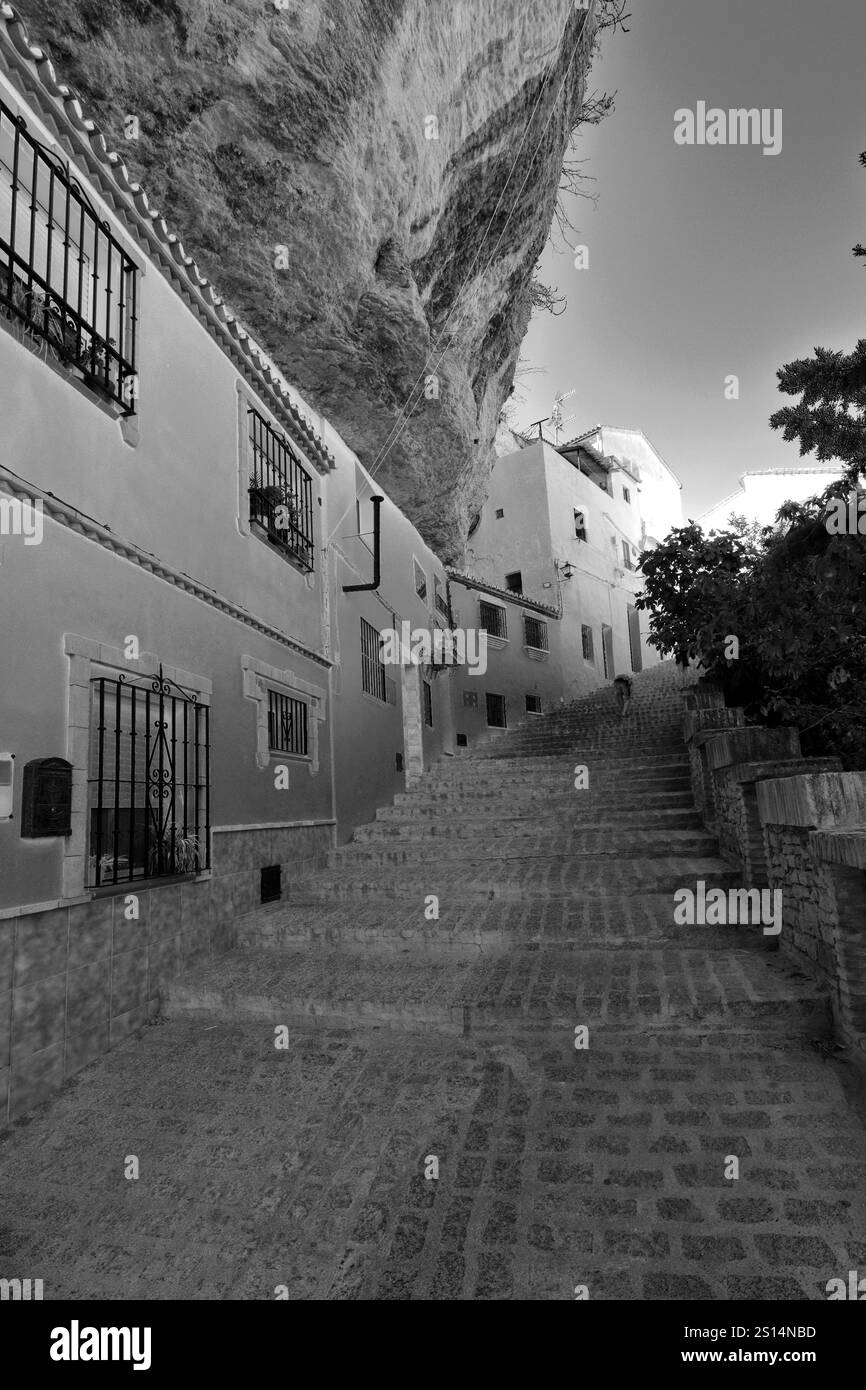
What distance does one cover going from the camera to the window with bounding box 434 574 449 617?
55.8ft

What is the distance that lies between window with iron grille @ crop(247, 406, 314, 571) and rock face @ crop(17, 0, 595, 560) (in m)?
1.67

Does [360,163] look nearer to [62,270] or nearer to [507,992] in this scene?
[62,270]

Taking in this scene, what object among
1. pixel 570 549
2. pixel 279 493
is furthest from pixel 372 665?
pixel 570 549

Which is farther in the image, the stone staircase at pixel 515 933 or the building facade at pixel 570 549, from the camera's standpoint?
the building facade at pixel 570 549

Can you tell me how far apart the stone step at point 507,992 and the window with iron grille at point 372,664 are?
6070mm

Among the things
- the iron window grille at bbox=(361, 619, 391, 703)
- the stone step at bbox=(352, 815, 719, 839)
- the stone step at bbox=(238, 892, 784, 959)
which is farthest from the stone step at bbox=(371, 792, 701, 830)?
the stone step at bbox=(238, 892, 784, 959)

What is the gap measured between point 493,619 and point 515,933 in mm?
15218

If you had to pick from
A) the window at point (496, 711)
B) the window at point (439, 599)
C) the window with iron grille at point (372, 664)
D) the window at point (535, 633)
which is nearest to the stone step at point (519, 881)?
the window with iron grille at point (372, 664)

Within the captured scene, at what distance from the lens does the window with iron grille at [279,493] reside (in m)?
7.82

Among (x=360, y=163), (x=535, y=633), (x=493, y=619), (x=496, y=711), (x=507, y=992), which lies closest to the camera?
(x=507, y=992)

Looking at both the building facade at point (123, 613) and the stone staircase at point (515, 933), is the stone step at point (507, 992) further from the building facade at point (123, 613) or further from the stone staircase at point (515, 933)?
the building facade at point (123, 613)

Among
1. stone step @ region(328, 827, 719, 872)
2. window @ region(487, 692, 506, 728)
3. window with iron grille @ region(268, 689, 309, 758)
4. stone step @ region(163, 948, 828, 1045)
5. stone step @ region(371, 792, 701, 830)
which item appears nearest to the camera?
stone step @ region(163, 948, 828, 1045)

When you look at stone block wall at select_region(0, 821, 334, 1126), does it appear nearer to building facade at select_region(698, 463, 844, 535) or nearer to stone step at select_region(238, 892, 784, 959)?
stone step at select_region(238, 892, 784, 959)

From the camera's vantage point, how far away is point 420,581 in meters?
15.5
